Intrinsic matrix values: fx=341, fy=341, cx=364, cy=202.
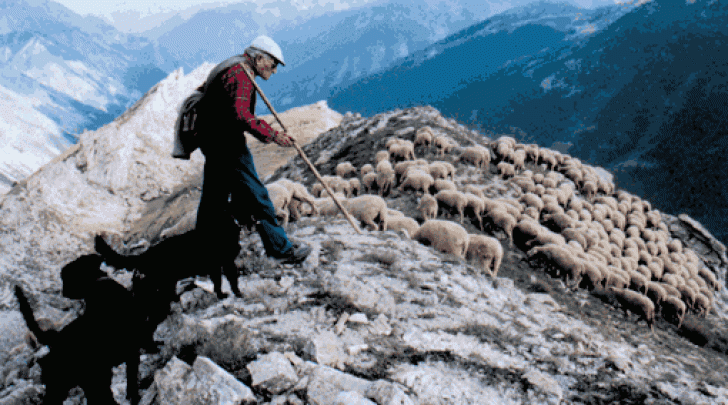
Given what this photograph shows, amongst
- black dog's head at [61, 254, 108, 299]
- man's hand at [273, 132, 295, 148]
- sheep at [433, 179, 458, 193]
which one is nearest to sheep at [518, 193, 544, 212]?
sheep at [433, 179, 458, 193]

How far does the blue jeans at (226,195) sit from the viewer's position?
363cm

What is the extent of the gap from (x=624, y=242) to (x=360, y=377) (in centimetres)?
1360

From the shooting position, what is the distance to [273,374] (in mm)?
2480

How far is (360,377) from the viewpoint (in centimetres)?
281

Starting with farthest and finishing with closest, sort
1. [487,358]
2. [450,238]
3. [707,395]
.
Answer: [450,238] < [707,395] < [487,358]

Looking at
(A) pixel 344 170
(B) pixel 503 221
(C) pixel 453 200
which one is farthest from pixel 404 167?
(B) pixel 503 221

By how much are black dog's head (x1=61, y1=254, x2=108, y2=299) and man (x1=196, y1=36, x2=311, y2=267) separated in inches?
50.2

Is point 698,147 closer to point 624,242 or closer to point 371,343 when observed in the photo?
point 624,242

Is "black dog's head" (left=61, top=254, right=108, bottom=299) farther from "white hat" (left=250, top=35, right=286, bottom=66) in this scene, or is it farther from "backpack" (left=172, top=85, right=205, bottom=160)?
"white hat" (left=250, top=35, right=286, bottom=66)

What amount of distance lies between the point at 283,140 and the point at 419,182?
23.9 ft

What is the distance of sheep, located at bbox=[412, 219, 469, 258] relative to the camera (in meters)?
6.83

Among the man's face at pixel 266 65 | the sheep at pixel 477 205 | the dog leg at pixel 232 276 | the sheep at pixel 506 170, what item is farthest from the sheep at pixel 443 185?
the dog leg at pixel 232 276

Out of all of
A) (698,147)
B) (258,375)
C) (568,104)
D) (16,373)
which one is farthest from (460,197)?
(568,104)

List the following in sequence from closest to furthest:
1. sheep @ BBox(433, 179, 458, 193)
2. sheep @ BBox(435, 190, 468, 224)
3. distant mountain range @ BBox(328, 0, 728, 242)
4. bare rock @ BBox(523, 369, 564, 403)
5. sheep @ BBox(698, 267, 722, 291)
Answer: bare rock @ BBox(523, 369, 564, 403) → sheep @ BBox(435, 190, 468, 224) → sheep @ BBox(433, 179, 458, 193) → sheep @ BBox(698, 267, 722, 291) → distant mountain range @ BBox(328, 0, 728, 242)
